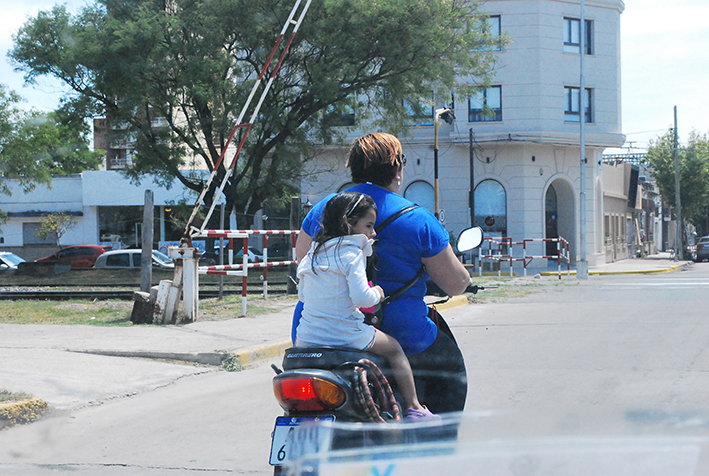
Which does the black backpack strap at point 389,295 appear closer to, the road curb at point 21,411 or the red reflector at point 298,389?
the red reflector at point 298,389

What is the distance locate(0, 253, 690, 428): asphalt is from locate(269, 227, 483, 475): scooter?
3.74 m

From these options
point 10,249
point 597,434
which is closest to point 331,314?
point 597,434

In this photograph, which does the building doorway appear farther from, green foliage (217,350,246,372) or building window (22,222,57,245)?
building window (22,222,57,245)

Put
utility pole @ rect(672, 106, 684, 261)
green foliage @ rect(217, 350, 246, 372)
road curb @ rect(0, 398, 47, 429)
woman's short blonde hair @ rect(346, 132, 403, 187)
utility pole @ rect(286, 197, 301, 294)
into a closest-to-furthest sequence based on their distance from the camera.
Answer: woman's short blonde hair @ rect(346, 132, 403, 187) < road curb @ rect(0, 398, 47, 429) < green foliage @ rect(217, 350, 246, 372) < utility pole @ rect(286, 197, 301, 294) < utility pole @ rect(672, 106, 684, 261)

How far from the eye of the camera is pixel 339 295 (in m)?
2.72

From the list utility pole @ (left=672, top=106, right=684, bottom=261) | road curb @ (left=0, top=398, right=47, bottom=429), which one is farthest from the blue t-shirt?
utility pole @ (left=672, top=106, right=684, bottom=261)

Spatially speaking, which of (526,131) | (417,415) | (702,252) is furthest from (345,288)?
(702,252)

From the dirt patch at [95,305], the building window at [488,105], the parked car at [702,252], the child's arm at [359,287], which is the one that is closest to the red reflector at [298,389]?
the child's arm at [359,287]

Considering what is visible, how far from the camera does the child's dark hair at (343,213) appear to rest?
272 centimetres

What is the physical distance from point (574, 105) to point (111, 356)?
26.8m

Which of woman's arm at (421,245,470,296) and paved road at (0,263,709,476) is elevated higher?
woman's arm at (421,245,470,296)

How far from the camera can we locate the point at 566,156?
3089 cm

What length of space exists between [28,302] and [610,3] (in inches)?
1058

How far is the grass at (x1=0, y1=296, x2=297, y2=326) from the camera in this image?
36.3 ft
